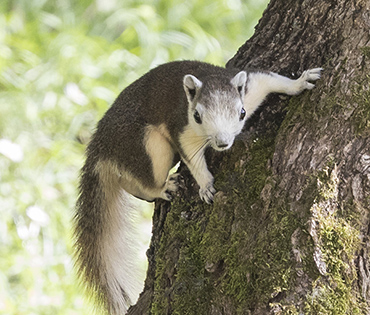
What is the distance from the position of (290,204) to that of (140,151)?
3.12 ft

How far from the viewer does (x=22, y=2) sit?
4.96 metres

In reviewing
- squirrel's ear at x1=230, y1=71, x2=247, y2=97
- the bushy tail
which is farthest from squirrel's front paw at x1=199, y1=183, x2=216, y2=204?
the bushy tail

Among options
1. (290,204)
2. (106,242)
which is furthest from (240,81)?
(106,242)

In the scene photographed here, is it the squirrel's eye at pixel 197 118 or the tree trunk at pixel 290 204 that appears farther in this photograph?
the squirrel's eye at pixel 197 118

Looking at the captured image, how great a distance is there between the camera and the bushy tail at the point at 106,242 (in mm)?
2473

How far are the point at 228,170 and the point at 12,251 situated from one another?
229 cm

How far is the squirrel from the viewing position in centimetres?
207

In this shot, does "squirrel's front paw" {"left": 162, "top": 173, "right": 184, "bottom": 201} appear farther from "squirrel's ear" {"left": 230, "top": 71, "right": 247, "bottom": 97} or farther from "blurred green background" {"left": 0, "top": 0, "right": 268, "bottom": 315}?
"blurred green background" {"left": 0, "top": 0, "right": 268, "bottom": 315}

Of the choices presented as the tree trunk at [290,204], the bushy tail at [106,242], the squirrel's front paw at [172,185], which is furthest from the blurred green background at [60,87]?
the tree trunk at [290,204]

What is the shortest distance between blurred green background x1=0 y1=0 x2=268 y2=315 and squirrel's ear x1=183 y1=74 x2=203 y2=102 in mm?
1644

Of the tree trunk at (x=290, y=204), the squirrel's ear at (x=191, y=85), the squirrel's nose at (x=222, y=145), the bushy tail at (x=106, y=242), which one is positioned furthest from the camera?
the bushy tail at (x=106, y=242)

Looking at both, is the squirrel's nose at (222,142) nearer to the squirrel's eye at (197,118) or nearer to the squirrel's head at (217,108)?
the squirrel's head at (217,108)

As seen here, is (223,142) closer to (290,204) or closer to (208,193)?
(208,193)

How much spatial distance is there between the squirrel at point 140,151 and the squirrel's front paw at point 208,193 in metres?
0.05
